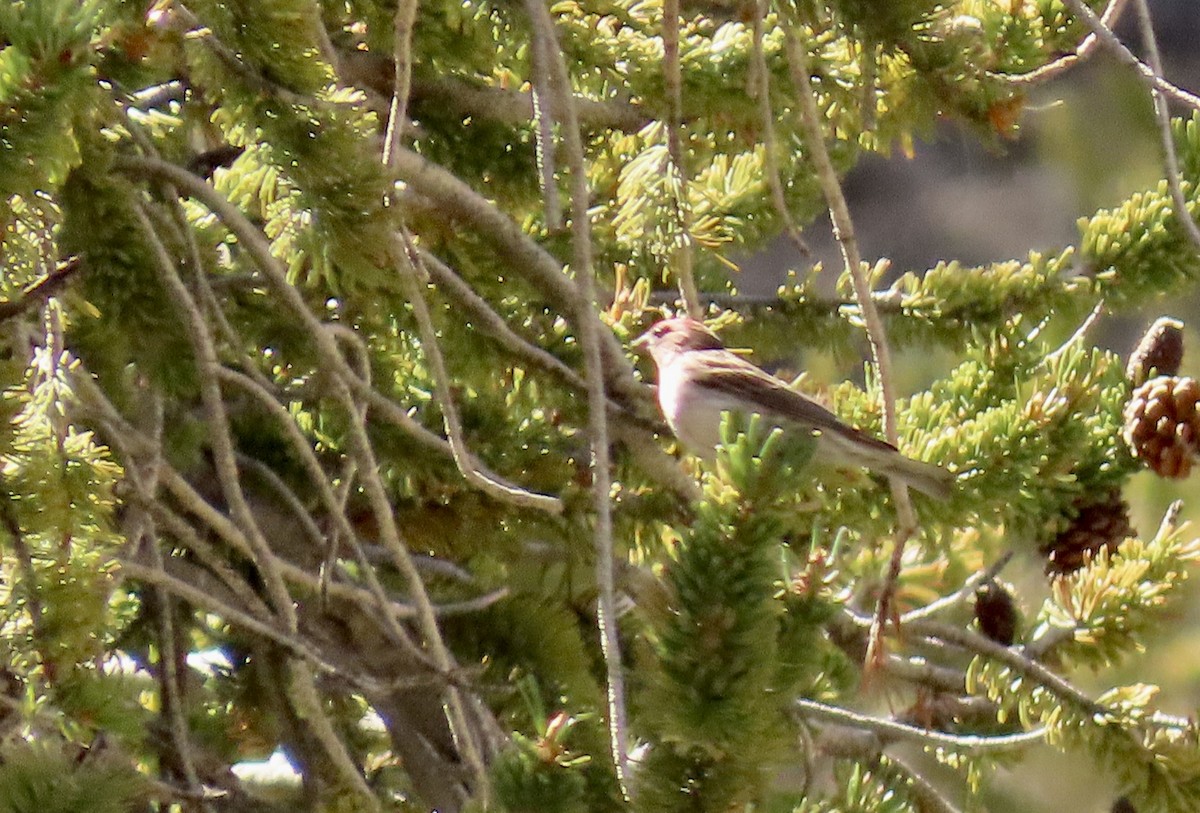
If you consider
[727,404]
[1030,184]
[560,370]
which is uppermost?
[560,370]

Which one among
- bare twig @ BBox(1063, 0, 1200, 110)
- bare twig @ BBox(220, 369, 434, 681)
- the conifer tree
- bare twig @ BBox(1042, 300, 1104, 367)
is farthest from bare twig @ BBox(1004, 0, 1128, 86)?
bare twig @ BBox(220, 369, 434, 681)

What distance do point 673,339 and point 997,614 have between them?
435 millimetres

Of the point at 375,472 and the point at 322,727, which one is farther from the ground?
the point at 375,472

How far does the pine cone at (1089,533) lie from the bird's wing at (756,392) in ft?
0.82

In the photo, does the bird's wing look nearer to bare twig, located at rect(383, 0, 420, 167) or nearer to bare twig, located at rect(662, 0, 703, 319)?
bare twig, located at rect(662, 0, 703, 319)

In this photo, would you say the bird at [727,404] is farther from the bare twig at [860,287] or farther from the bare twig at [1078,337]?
the bare twig at [1078,337]

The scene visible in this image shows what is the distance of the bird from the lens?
1.09 metres

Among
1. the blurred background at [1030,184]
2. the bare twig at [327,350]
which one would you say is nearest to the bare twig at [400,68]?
the bare twig at [327,350]

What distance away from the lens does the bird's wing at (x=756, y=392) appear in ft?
3.83

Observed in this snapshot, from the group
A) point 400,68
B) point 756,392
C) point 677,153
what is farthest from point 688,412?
point 400,68

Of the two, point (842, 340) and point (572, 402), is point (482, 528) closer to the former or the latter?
point (572, 402)

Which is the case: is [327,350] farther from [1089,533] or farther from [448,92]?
[1089,533]

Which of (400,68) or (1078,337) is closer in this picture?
(400,68)

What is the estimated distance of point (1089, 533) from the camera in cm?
123
